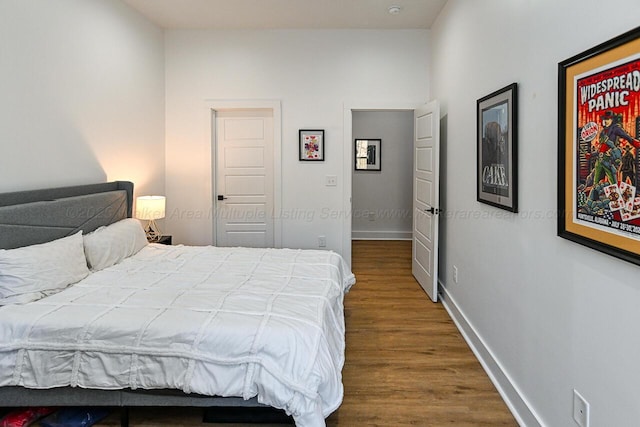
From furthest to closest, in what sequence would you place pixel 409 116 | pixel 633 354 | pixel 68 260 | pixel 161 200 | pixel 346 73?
pixel 409 116 → pixel 346 73 → pixel 161 200 → pixel 68 260 → pixel 633 354

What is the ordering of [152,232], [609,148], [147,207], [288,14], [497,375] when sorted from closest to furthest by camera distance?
1. [609,148]
2. [497,375]
3. [147,207]
4. [288,14]
5. [152,232]

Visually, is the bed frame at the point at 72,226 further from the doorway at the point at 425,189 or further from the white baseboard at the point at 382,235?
the white baseboard at the point at 382,235

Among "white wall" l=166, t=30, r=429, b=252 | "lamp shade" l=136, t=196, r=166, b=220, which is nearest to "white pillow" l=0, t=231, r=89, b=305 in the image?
"lamp shade" l=136, t=196, r=166, b=220

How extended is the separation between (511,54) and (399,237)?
5222mm

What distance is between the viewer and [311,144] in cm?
482

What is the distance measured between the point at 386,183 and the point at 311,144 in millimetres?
2957

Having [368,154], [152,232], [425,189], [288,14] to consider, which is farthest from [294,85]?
[368,154]

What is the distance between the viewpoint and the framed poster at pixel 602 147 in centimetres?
135

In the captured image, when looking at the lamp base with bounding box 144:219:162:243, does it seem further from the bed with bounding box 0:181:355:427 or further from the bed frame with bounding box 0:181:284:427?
the bed with bounding box 0:181:355:427

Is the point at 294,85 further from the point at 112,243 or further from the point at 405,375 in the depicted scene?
the point at 405,375

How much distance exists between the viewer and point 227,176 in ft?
16.5

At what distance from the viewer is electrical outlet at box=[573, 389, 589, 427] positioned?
1639 millimetres

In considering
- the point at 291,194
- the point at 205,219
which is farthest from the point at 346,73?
the point at 205,219

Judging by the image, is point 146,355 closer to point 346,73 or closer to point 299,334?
point 299,334
